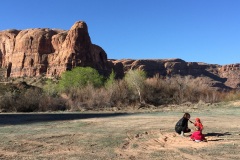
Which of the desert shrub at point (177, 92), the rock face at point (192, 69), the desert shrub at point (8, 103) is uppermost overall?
the rock face at point (192, 69)

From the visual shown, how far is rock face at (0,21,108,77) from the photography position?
318 feet

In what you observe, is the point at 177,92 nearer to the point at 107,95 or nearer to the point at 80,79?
the point at 107,95

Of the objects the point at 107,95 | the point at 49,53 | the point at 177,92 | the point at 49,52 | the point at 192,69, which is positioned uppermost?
the point at 49,52

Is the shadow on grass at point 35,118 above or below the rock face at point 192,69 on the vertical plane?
below

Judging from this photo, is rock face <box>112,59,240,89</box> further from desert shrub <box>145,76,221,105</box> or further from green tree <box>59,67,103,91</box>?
desert shrub <box>145,76,221,105</box>

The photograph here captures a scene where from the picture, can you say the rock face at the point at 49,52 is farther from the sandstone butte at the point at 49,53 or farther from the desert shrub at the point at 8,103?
the desert shrub at the point at 8,103

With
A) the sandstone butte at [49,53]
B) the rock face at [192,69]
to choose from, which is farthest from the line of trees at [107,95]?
the rock face at [192,69]

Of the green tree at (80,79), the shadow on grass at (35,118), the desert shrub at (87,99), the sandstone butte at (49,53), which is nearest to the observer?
the shadow on grass at (35,118)

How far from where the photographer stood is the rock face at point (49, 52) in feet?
318

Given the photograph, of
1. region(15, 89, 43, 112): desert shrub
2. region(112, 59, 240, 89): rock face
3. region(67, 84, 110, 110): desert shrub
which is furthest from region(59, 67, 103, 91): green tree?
region(112, 59, 240, 89): rock face

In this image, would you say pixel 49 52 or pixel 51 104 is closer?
pixel 51 104

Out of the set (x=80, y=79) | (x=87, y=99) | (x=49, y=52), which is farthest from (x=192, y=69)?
(x=87, y=99)

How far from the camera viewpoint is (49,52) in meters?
106

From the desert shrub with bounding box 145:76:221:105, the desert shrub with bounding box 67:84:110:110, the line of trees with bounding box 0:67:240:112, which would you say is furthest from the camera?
the desert shrub with bounding box 145:76:221:105
